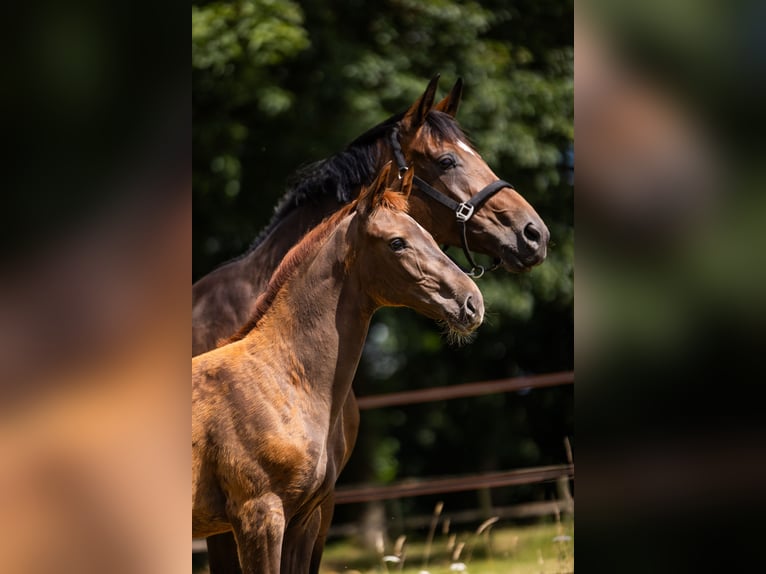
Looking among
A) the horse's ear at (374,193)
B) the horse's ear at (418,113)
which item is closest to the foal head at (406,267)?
the horse's ear at (374,193)

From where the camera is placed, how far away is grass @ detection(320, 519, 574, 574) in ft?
16.4

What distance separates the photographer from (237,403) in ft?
8.64

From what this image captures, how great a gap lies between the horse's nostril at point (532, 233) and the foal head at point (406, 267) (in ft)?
2.54

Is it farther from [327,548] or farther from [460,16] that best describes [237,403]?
[327,548]

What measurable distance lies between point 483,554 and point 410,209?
15.2ft

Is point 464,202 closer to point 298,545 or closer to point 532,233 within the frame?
point 532,233

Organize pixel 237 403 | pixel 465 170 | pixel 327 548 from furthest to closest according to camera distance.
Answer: pixel 327 548, pixel 465 170, pixel 237 403

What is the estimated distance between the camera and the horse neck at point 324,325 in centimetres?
269

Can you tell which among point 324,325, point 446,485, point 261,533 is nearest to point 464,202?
point 324,325

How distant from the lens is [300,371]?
2674 mm
